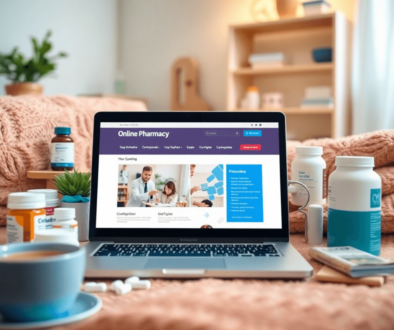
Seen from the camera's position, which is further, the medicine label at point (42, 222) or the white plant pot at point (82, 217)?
the white plant pot at point (82, 217)

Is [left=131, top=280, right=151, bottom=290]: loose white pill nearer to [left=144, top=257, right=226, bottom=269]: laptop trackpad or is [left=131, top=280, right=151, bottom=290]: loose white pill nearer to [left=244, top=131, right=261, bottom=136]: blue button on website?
[left=144, top=257, right=226, bottom=269]: laptop trackpad

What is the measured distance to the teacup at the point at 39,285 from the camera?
1.47 ft

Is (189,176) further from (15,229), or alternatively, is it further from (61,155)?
(61,155)

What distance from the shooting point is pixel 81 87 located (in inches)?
129

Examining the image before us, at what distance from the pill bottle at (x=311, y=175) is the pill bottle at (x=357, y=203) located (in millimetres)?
175

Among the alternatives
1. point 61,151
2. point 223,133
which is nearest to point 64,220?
point 223,133

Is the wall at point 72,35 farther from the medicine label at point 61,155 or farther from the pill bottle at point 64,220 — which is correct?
the pill bottle at point 64,220

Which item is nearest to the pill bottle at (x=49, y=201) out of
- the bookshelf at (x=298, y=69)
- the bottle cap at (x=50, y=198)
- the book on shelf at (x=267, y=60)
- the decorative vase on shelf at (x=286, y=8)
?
the bottle cap at (x=50, y=198)

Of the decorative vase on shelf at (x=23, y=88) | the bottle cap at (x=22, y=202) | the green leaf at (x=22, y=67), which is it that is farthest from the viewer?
the green leaf at (x=22, y=67)

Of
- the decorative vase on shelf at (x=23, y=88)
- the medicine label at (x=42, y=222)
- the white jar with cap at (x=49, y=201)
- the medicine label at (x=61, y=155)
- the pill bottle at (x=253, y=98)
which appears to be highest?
the pill bottle at (x=253, y=98)

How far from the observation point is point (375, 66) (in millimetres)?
2615

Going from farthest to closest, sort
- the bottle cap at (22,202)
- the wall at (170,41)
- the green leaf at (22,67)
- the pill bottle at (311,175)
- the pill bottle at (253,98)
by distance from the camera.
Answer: the wall at (170,41) < the pill bottle at (253,98) < the green leaf at (22,67) < the pill bottle at (311,175) < the bottle cap at (22,202)

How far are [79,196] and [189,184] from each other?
8.9 inches

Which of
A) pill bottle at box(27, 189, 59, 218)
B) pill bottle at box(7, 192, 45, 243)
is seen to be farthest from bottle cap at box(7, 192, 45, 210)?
pill bottle at box(27, 189, 59, 218)
